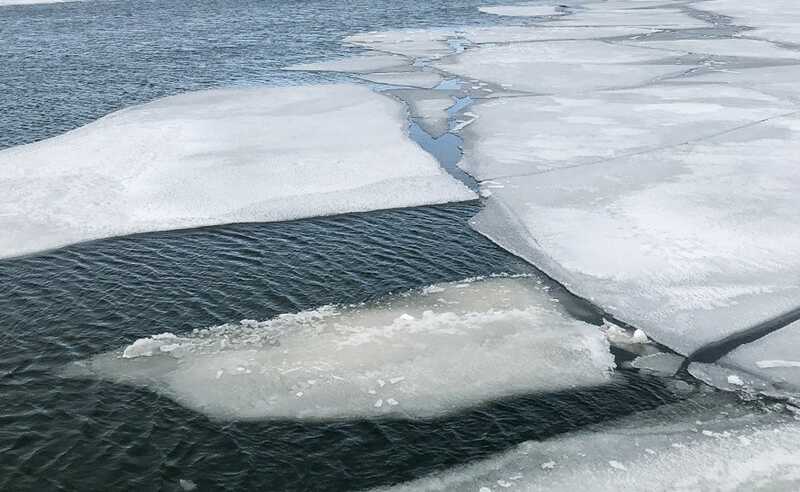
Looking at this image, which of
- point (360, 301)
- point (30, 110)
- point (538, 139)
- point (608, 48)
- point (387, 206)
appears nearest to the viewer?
point (360, 301)

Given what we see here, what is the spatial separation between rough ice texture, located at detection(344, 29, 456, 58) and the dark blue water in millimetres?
10948

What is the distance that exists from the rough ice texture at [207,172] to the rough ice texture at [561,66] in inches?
193

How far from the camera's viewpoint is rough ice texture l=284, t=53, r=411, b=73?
917 inches

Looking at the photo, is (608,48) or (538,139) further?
(608,48)

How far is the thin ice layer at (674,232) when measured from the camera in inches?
346

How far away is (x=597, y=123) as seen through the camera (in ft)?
53.8

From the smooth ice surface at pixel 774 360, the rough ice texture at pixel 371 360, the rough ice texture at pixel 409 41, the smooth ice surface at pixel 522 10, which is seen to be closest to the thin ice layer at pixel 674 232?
the smooth ice surface at pixel 774 360

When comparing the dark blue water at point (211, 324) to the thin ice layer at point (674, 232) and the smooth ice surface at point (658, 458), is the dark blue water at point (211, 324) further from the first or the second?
the thin ice layer at point (674, 232)

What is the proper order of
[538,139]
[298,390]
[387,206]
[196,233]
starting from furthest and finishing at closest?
[538,139] < [387,206] < [196,233] < [298,390]

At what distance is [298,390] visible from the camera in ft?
24.4

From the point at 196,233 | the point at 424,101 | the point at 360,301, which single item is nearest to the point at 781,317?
the point at 360,301

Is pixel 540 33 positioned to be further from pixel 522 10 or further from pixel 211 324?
pixel 211 324

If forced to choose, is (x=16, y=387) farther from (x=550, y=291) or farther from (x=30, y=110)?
(x=30, y=110)

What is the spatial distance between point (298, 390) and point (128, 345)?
219 centimetres
